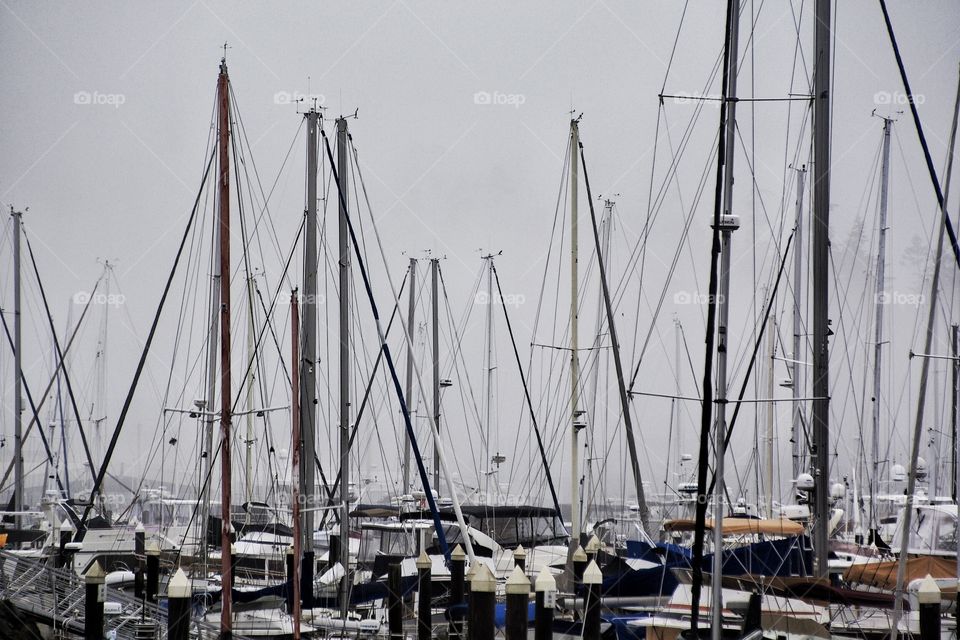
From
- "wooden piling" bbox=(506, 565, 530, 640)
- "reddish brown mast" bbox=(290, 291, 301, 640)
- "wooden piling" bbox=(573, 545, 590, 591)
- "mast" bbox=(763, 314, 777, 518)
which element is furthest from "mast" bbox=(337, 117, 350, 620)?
"mast" bbox=(763, 314, 777, 518)

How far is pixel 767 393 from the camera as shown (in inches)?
1185

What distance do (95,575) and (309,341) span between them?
789cm

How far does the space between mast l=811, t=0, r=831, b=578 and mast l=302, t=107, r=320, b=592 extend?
9977 millimetres

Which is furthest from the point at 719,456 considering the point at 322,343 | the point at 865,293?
the point at 865,293

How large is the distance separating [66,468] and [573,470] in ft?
77.7

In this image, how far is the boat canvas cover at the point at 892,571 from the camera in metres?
17.0

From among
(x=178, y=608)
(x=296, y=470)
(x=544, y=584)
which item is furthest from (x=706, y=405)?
(x=178, y=608)

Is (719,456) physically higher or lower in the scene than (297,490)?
higher

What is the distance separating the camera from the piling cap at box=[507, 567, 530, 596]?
13.8m

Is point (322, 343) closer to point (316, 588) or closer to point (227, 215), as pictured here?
point (316, 588)

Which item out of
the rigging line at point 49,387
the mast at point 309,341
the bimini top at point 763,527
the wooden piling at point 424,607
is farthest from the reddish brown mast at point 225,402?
the rigging line at point 49,387

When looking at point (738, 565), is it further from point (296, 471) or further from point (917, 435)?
point (296, 471)

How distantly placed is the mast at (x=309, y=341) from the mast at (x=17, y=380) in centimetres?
1047

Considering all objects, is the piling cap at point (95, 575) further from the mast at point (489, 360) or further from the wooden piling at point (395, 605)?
the mast at point (489, 360)
